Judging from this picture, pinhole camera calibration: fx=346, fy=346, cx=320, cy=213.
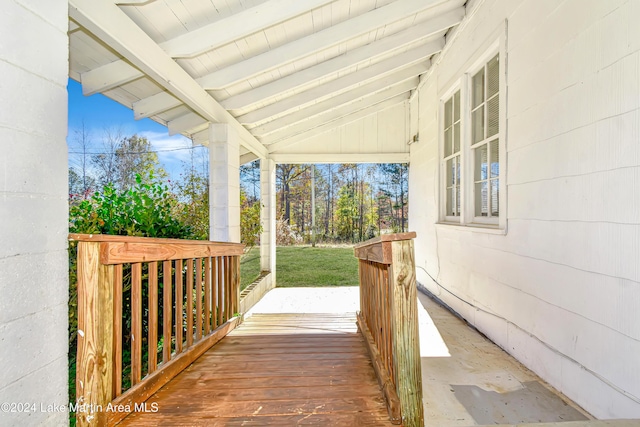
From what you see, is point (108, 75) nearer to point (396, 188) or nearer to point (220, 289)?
point (220, 289)

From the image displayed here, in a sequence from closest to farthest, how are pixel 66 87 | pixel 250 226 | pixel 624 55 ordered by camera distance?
pixel 66 87, pixel 624 55, pixel 250 226

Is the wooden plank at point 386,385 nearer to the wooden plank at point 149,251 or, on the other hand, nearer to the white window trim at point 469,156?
the wooden plank at point 149,251

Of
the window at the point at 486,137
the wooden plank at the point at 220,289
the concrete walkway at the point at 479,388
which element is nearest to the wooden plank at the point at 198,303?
the wooden plank at the point at 220,289

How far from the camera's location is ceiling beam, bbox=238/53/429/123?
4191 millimetres

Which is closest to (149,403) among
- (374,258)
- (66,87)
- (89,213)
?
(374,258)

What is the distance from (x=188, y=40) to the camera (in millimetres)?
2369

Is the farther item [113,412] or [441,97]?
[441,97]

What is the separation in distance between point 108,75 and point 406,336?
2.64 meters

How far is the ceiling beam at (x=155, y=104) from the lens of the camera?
10.7ft

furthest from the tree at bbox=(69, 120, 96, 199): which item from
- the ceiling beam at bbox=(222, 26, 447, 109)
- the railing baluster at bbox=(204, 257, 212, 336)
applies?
the railing baluster at bbox=(204, 257, 212, 336)

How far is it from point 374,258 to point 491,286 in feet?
5.51

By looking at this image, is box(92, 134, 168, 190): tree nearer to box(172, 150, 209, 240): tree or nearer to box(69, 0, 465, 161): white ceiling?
box(172, 150, 209, 240): tree

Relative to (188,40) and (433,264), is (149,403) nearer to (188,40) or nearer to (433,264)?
(188,40)

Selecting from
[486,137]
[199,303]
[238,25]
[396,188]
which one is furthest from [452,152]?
[396,188]
